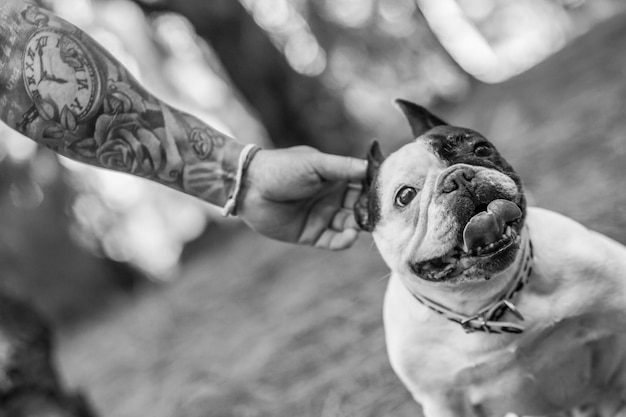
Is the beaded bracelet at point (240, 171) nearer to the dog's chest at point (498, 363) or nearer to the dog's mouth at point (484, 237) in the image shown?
the dog's chest at point (498, 363)

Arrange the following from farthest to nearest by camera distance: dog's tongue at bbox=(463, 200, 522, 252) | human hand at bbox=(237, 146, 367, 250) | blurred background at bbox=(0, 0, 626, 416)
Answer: blurred background at bbox=(0, 0, 626, 416)
human hand at bbox=(237, 146, 367, 250)
dog's tongue at bbox=(463, 200, 522, 252)

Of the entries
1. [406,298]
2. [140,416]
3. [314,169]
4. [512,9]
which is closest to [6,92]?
[314,169]

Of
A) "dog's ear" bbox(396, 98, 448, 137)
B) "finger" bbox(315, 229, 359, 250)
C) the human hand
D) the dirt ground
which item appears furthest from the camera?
the dirt ground

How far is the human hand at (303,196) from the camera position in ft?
8.20

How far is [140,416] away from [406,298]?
131 inches

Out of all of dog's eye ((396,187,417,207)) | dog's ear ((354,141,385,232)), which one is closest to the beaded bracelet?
dog's ear ((354,141,385,232))

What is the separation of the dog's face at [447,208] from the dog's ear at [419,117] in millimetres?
124

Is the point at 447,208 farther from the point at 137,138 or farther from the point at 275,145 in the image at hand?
the point at 275,145

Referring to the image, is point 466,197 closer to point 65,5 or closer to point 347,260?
point 347,260

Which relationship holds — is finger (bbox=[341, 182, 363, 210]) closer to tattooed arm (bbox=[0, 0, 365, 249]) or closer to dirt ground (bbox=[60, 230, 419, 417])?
tattooed arm (bbox=[0, 0, 365, 249])

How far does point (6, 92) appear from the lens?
2.45 metres

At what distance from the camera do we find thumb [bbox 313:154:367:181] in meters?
2.47

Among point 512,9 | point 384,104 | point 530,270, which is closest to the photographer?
point 530,270

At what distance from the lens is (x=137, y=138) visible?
2678 mm
